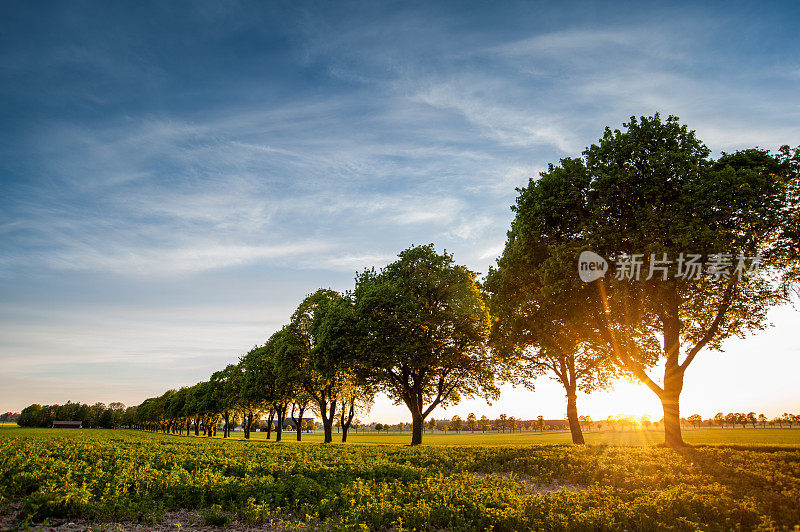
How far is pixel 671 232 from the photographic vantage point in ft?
80.9

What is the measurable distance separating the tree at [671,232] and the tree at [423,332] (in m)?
15.3

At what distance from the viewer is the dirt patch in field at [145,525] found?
935 cm

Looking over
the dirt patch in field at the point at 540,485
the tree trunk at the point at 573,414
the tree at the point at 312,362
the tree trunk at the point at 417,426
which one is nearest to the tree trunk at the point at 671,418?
the tree trunk at the point at 573,414

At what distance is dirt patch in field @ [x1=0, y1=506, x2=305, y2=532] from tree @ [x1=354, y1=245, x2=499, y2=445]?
29.9m

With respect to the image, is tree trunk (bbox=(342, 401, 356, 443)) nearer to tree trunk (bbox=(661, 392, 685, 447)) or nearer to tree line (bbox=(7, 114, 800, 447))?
tree line (bbox=(7, 114, 800, 447))

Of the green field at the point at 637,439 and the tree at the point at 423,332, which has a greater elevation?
the tree at the point at 423,332

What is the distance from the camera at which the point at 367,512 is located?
36.0 ft

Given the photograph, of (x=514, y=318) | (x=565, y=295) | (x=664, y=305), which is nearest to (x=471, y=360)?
(x=514, y=318)

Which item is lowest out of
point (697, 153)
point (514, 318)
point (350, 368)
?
point (350, 368)

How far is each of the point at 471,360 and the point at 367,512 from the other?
33.9m

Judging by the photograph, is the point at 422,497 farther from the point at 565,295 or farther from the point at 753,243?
the point at 753,243

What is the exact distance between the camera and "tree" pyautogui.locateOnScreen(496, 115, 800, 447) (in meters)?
24.7

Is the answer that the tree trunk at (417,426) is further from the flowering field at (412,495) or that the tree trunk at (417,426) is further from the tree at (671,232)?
the flowering field at (412,495)

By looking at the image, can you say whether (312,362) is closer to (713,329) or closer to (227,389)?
(713,329)
